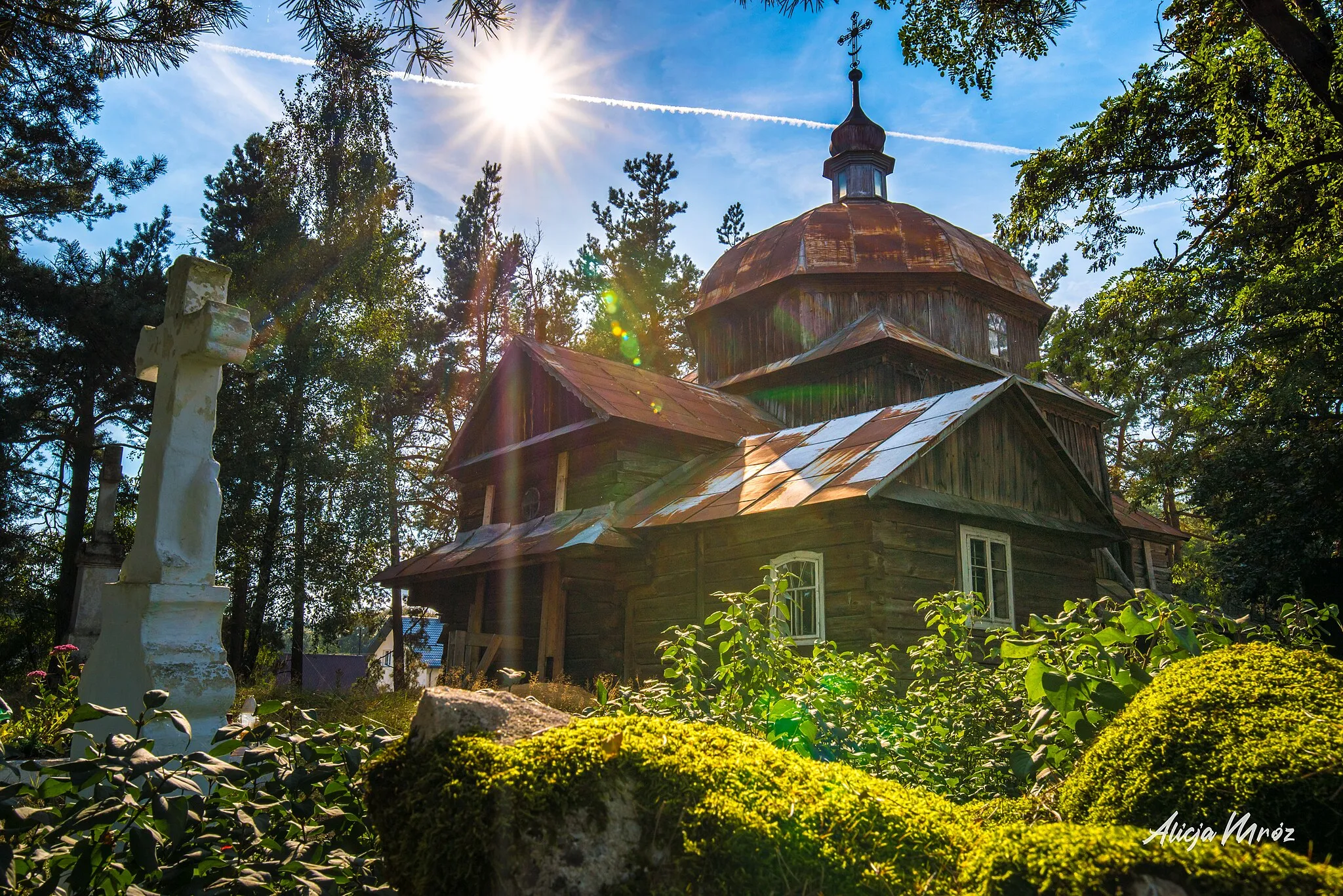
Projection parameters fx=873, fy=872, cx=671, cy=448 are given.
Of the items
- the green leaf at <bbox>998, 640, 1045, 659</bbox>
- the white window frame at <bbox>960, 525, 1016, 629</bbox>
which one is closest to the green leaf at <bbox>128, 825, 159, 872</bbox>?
the green leaf at <bbox>998, 640, 1045, 659</bbox>

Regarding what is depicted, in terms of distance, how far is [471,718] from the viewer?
200cm

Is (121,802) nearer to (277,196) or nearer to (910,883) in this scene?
(910,883)

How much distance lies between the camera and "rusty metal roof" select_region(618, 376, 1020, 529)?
38.5 ft

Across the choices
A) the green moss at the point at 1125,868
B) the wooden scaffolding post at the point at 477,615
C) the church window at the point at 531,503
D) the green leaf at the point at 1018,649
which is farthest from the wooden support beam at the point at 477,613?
the green moss at the point at 1125,868

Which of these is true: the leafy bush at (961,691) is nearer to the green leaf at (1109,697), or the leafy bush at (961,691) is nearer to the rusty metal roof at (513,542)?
the green leaf at (1109,697)

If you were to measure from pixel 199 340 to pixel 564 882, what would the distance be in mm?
4817

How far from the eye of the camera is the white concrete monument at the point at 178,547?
4.61 meters

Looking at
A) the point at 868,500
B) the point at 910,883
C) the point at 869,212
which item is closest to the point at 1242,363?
the point at 869,212

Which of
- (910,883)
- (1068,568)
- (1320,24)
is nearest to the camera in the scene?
(910,883)

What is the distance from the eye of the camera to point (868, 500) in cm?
1123

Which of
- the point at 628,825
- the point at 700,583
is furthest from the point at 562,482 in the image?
the point at 628,825

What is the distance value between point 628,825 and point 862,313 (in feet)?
65.9

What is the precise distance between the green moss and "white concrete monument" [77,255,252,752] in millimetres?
4016

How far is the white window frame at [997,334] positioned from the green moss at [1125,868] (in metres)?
21.6
